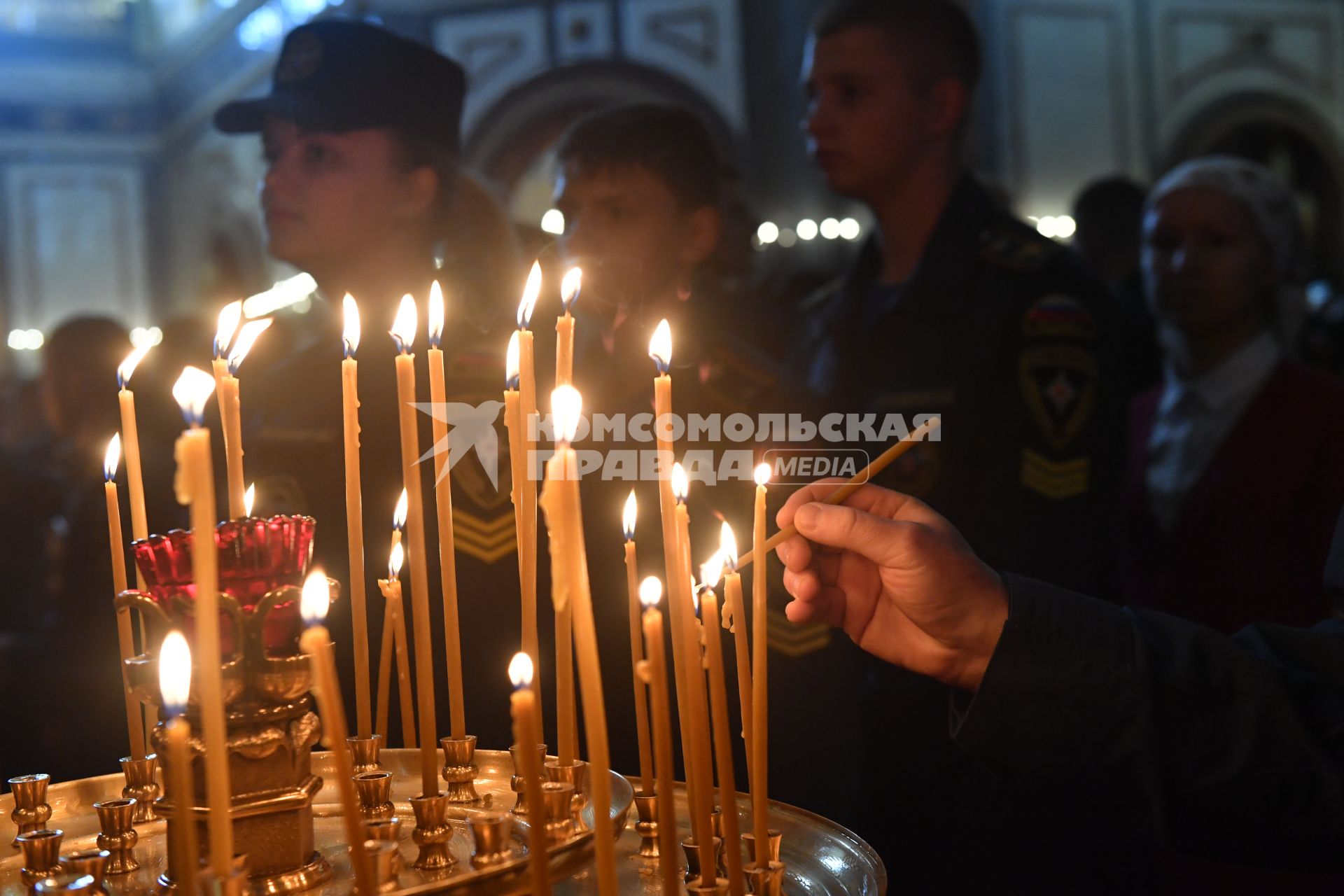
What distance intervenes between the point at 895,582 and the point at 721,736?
333mm

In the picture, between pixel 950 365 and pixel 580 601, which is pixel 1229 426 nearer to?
pixel 950 365

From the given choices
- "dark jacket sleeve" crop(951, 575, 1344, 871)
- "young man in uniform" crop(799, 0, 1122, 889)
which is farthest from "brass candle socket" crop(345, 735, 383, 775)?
"young man in uniform" crop(799, 0, 1122, 889)

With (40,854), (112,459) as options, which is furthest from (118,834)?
(112,459)

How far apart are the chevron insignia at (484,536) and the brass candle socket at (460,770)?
733 mm

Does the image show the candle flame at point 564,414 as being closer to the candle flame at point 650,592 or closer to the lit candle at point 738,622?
the candle flame at point 650,592

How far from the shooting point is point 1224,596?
2096 millimetres

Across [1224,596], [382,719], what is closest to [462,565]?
[382,719]

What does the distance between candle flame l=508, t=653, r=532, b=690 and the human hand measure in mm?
416

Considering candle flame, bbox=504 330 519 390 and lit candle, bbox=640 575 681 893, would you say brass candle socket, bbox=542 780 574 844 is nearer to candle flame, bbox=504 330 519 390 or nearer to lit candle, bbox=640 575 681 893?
lit candle, bbox=640 575 681 893

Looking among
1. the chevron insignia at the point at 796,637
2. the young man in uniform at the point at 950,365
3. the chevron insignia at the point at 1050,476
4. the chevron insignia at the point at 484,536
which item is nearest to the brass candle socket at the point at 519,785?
the chevron insignia at the point at 484,536

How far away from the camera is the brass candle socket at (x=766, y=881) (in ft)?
2.26

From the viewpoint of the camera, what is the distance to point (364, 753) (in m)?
0.92

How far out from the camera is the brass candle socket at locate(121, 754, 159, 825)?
860 millimetres

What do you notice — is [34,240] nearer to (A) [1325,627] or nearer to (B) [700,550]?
(B) [700,550]
